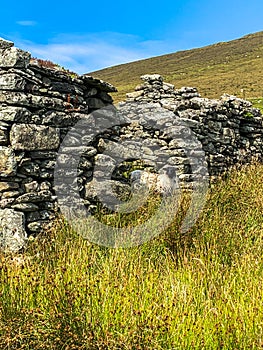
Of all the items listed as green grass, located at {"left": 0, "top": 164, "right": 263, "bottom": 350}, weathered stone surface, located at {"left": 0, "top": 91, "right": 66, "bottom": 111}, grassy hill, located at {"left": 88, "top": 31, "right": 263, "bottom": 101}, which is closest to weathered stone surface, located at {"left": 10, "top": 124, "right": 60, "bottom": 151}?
weathered stone surface, located at {"left": 0, "top": 91, "right": 66, "bottom": 111}

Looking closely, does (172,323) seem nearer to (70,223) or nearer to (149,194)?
(70,223)

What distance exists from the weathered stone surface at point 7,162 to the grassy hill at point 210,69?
43431 millimetres

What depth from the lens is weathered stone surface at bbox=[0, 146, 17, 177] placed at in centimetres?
512

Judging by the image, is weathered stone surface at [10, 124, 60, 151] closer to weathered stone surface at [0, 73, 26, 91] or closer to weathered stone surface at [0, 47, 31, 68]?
weathered stone surface at [0, 73, 26, 91]

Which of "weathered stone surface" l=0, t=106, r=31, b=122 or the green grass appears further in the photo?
"weathered stone surface" l=0, t=106, r=31, b=122

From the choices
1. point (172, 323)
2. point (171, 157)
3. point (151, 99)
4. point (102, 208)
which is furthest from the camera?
point (151, 99)

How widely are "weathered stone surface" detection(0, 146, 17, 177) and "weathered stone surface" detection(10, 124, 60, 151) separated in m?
0.10

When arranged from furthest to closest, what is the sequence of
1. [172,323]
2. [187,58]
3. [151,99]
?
1. [187,58]
2. [151,99]
3. [172,323]

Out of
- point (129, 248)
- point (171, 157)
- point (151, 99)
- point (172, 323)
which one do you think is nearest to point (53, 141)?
point (129, 248)

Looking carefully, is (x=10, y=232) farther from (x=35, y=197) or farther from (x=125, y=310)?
(x=125, y=310)

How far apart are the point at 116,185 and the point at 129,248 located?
5.51 ft

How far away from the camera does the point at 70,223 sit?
549 centimetres

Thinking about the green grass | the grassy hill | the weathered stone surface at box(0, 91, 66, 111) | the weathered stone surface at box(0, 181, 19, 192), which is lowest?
the green grass

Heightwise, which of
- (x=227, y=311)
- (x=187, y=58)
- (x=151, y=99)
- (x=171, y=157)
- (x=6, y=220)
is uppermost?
(x=187, y=58)
